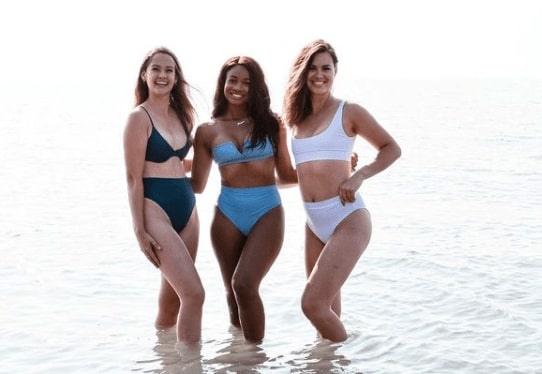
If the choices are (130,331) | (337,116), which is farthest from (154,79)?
(130,331)

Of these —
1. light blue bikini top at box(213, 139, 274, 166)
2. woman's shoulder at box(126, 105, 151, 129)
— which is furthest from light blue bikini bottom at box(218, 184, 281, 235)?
woman's shoulder at box(126, 105, 151, 129)

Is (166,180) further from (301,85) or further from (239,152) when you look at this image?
(301,85)

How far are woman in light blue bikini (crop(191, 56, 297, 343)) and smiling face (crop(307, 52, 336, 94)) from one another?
1.52ft

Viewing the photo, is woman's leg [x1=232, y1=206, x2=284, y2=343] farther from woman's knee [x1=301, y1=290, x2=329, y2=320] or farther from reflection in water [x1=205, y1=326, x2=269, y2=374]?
woman's knee [x1=301, y1=290, x2=329, y2=320]

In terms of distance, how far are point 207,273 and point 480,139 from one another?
23.6 meters

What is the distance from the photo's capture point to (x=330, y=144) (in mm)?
6410

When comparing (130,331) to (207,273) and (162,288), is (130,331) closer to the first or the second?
(162,288)

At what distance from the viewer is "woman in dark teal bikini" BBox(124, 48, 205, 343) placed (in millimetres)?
6328

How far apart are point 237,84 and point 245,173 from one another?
0.74 m

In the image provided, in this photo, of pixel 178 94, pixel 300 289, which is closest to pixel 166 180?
pixel 178 94

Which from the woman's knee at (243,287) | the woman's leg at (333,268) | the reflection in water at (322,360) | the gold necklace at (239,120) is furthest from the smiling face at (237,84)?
the reflection in water at (322,360)

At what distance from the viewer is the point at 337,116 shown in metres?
6.42

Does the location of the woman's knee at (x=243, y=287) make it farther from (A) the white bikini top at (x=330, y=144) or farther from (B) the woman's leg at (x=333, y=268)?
(A) the white bikini top at (x=330, y=144)

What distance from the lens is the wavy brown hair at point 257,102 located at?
6719 mm
